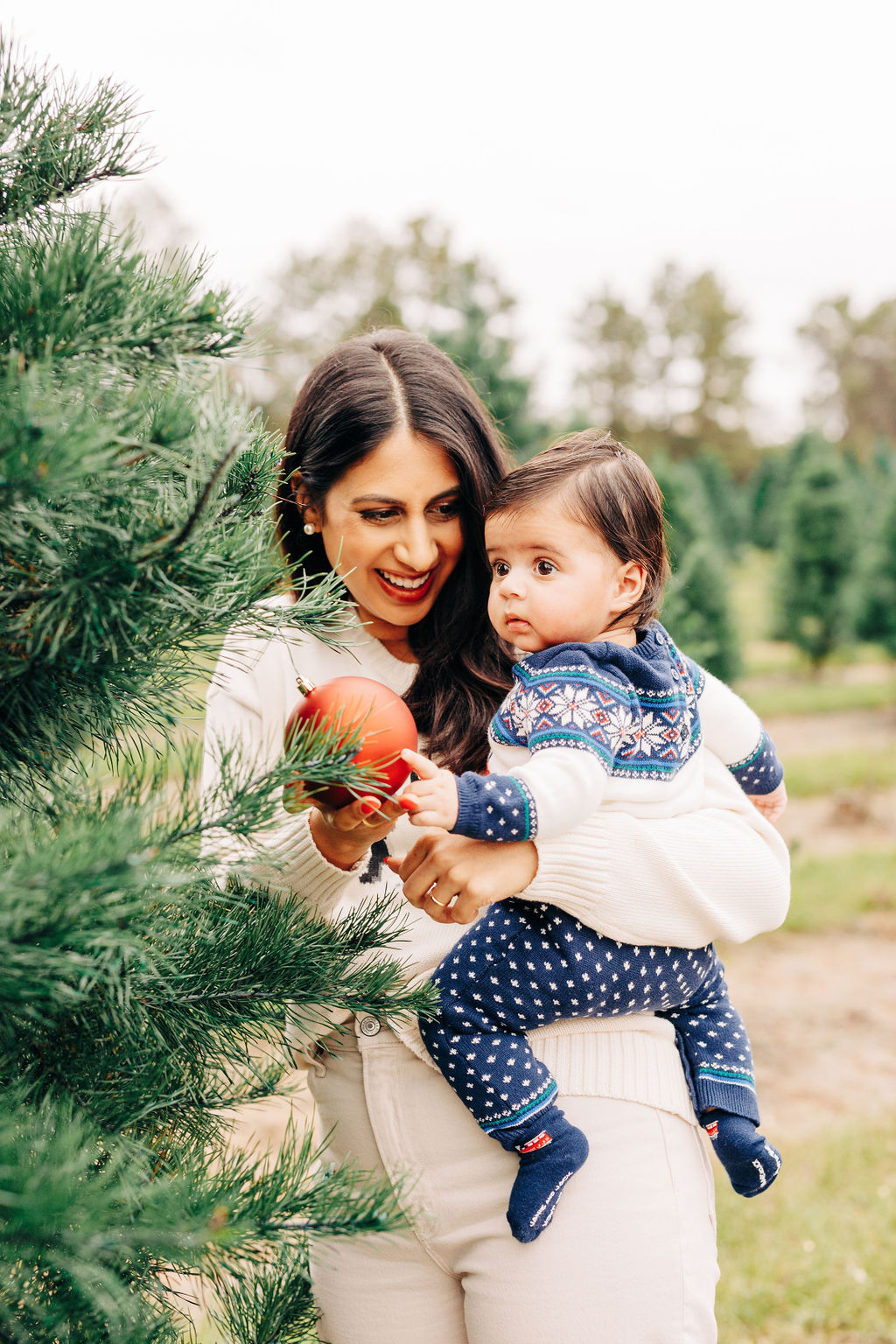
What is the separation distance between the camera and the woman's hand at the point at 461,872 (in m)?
1.59

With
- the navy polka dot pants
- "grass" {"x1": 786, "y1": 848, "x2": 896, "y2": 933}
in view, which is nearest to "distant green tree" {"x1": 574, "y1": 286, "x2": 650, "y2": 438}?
"grass" {"x1": 786, "y1": 848, "x2": 896, "y2": 933}

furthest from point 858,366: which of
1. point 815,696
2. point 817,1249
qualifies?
point 817,1249

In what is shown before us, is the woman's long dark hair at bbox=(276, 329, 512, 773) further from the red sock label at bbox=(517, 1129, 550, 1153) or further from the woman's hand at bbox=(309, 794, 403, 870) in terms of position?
the red sock label at bbox=(517, 1129, 550, 1153)

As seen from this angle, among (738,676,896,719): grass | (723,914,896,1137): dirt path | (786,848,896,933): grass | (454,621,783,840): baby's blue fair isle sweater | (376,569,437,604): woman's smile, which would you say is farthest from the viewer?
(738,676,896,719): grass

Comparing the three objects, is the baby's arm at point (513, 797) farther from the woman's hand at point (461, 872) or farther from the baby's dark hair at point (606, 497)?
the baby's dark hair at point (606, 497)

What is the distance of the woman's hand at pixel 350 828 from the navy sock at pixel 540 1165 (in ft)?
1.65

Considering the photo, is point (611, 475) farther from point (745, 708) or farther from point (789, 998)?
point (789, 998)

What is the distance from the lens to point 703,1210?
1.72 metres

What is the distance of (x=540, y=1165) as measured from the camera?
1604mm

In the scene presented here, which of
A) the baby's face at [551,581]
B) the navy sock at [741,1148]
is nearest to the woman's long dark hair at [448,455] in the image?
the baby's face at [551,581]

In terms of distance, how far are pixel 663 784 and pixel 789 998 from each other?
504cm

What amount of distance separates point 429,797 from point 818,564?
1715cm

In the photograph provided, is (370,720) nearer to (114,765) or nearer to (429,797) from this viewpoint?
(429,797)

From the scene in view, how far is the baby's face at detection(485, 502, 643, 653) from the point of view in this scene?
1.82 meters
